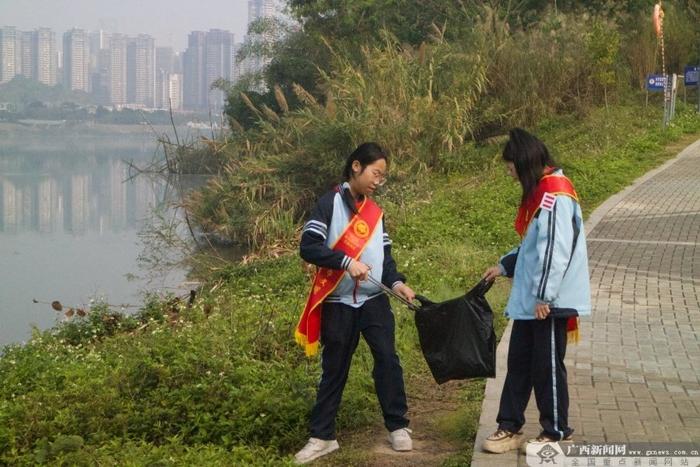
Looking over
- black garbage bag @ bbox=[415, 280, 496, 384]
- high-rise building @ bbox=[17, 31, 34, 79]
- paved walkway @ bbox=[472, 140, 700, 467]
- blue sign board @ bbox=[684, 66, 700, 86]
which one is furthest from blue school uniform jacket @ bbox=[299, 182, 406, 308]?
high-rise building @ bbox=[17, 31, 34, 79]

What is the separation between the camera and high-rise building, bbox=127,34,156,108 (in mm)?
86844

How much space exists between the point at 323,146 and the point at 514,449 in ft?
46.3

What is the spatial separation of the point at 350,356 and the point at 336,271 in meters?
0.45

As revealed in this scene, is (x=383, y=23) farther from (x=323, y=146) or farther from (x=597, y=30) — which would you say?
(x=323, y=146)

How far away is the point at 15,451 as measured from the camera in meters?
6.22

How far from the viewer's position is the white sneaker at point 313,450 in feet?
17.6

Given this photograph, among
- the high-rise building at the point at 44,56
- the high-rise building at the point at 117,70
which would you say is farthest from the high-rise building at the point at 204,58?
the high-rise building at the point at 44,56

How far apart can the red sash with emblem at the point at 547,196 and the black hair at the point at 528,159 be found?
0.03m

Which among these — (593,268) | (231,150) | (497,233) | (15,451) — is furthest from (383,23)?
(15,451)

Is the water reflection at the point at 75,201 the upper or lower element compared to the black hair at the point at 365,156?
lower

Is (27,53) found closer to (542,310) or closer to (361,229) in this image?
(361,229)

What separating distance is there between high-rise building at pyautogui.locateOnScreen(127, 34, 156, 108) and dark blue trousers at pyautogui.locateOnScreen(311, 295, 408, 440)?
7963 centimetres

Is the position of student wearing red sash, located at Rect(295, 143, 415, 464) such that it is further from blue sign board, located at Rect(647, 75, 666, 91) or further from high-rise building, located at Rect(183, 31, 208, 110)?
high-rise building, located at Rect(183, 31, 208, 110)

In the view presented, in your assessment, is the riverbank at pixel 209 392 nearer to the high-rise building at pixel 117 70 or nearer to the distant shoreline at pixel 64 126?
the distant shoreline at pixel 64 126
